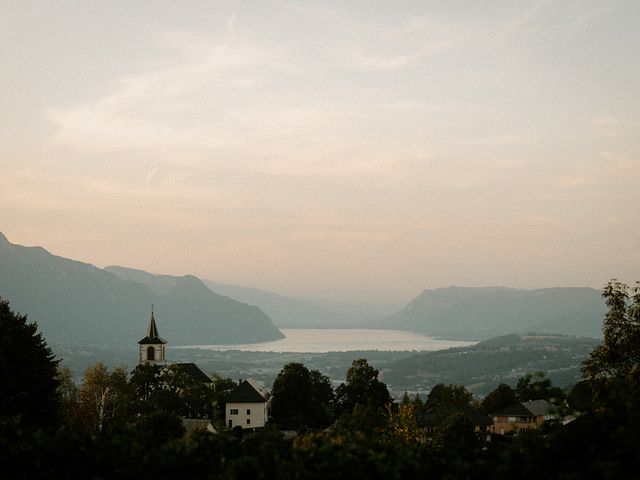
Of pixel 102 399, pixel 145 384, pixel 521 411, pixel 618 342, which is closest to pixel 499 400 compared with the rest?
pixel 521 411

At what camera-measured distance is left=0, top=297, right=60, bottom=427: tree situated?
1577 inches

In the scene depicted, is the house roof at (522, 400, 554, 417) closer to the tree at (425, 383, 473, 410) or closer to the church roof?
the tree at (425, 383, 473, 410)

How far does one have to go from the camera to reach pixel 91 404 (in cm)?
7725

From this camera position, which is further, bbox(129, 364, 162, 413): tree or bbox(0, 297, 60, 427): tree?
bbox(129, 364, 162, 413): tree

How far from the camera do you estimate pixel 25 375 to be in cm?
4153

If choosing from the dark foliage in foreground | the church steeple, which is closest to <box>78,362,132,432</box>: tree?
the church steeple

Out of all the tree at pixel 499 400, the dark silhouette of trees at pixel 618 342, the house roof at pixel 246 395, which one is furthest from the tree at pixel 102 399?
the tree at pixel 499 400

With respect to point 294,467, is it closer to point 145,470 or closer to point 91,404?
point 145,470

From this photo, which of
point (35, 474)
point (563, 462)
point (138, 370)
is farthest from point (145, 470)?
point (138, 370)

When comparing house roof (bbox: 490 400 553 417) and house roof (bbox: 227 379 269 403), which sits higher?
house roof (bbox: 227 379 269 403)

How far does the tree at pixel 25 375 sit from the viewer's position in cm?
4006

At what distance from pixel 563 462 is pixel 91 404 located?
72449mm

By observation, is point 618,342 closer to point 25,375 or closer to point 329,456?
point 329,456

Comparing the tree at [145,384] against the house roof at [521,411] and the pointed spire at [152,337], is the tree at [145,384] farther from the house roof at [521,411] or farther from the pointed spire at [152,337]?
the house roof at [521,411]
